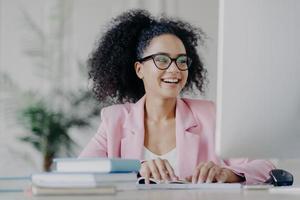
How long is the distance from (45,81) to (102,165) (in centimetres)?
124

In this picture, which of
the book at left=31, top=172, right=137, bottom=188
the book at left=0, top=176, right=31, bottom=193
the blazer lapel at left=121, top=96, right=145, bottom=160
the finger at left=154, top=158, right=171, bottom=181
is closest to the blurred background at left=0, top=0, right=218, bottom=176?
the blazer lapel at left=121, top=96, right=145, bottom=160

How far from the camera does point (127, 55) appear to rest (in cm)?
254

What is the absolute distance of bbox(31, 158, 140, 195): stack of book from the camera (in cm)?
125

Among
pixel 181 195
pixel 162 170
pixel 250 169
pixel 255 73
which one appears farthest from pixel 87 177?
pixel 250 169

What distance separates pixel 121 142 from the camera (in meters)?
2.44

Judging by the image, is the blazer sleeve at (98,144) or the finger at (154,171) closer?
the finger at (154,171)

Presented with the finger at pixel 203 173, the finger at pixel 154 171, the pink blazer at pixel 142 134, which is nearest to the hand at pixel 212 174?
the finger at pixel 203 173

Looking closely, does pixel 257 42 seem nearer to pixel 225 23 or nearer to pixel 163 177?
pixel 225 23

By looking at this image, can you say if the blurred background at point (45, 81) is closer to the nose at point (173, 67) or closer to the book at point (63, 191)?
the nose at point (173, 67)

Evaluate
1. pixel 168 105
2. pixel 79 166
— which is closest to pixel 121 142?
pixel 168 105

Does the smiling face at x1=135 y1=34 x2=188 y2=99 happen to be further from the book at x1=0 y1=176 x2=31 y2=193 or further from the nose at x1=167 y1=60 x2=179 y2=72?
the book at x1=0 y1=176 x2=31 y2=193

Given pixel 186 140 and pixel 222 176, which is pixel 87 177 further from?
pixel 186 140

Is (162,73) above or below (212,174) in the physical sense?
above

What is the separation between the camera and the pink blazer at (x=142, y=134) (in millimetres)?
2414
